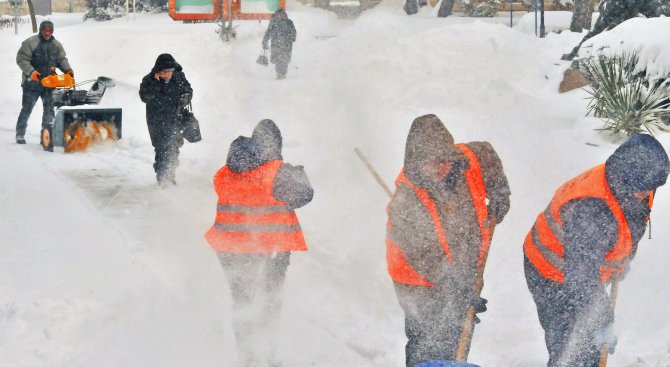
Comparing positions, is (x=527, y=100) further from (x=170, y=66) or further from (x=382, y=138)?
(x=170, y=66)

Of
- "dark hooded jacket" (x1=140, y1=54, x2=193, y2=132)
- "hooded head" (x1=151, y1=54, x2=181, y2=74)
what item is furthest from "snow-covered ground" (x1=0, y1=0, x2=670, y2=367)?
"hooded head" (x1=151, y1=54, x2=181, y2=74)

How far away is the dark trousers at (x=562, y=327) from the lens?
161 inches

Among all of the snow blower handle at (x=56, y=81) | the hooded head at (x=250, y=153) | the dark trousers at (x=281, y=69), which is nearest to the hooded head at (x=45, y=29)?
the snow blower handle at (x=56, y=81)

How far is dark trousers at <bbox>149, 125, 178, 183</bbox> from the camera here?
946 cm

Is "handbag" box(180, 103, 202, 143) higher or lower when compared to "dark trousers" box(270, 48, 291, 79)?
higher

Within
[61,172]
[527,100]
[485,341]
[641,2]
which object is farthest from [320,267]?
[641,2]

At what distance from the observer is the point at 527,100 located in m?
14.3

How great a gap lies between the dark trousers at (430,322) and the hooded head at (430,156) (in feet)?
1.76

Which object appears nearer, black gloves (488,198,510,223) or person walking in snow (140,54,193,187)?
black gloves (488,198,510,223)

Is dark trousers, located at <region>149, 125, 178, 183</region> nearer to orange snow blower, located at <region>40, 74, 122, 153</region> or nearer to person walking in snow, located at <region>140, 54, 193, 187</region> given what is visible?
person walking in snow, located at <region>140, 54, 193, 187</region>

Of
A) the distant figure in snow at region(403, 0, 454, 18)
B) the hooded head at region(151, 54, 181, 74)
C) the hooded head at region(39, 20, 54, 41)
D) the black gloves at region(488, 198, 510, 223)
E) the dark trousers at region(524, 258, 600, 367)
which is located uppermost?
the hooded head at region(39, 20, 54, 41)

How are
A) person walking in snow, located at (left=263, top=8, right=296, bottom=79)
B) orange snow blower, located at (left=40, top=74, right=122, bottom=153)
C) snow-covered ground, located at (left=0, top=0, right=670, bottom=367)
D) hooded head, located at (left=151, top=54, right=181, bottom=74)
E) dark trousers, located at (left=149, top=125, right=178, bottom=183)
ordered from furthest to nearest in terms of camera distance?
person walking in snow, located at (left=263, top=8, right=296, bottom=79) → orange snow blower, located at (left=40, top=74, right=122, bottom=153) → dark trousers, located at (left=149, top=125, right=178, bottom=183) → hooded head, located at (left=151, top=54, right=181, bottom=74) → snow-covered ground, located at (left=0, top=0, right=670, bottom=367)

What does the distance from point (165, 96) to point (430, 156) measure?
18.2ft

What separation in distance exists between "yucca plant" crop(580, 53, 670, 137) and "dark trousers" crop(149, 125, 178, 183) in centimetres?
507
